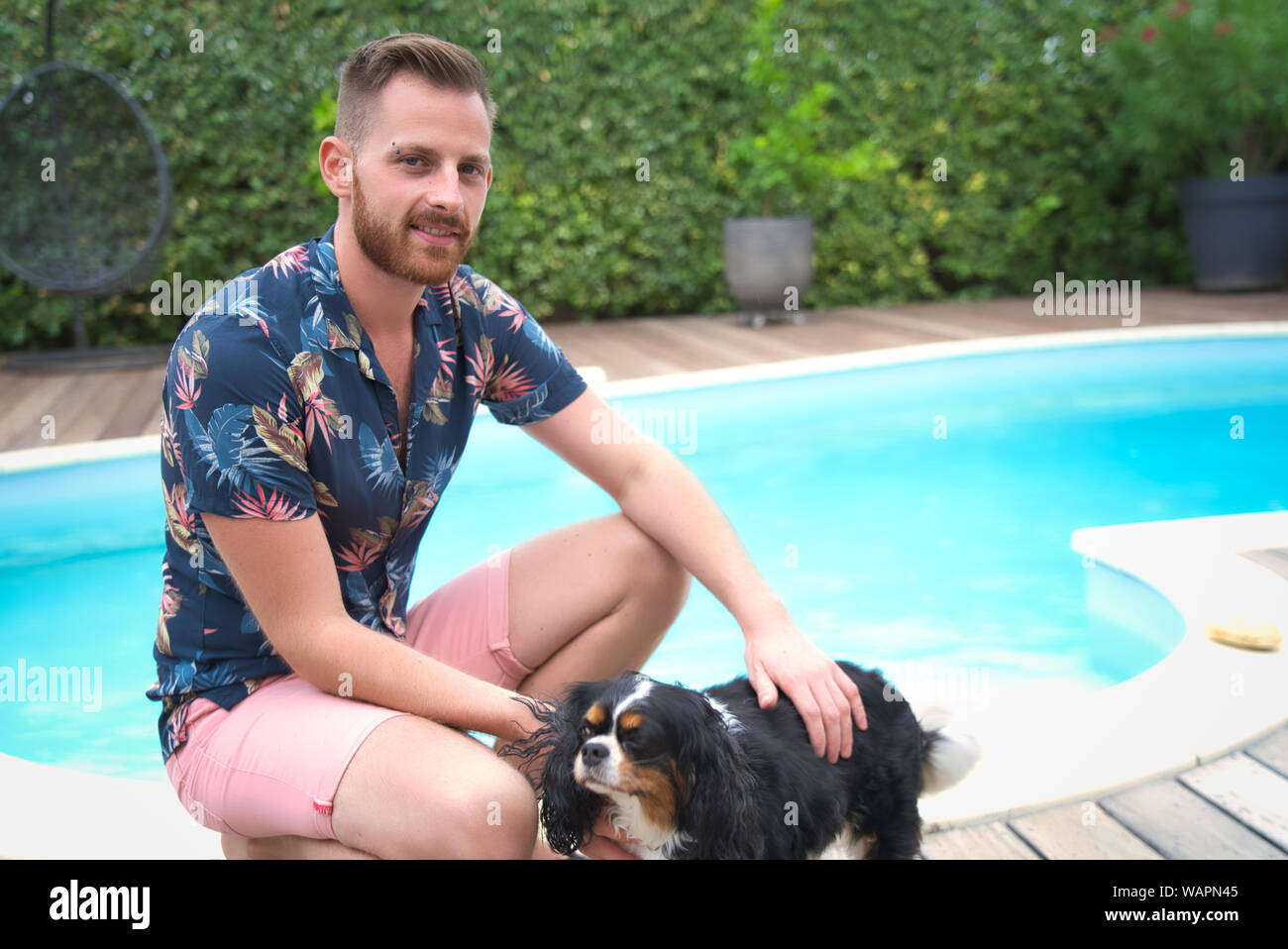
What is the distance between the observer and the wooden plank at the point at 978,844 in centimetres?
200

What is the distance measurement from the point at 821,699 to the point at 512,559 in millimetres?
702

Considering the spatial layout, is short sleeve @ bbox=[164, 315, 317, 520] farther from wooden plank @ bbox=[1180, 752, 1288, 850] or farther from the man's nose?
wooden plank @ bbox=[1180, 752, 1288, 850]

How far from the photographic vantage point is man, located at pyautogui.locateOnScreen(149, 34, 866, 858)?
1739 mm

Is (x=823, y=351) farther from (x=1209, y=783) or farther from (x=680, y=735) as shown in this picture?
(x=680, y=735)

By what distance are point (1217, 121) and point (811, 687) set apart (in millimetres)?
8216

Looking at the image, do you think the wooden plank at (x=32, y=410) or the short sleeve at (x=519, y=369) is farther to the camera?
the wooden plank at (x=32, y=410)

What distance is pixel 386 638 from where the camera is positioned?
1.85 meters

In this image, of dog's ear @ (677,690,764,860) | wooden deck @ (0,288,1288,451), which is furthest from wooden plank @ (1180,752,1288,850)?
wooden deck @ (0,288,1288,451)

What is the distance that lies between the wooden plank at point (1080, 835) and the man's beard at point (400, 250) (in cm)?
139

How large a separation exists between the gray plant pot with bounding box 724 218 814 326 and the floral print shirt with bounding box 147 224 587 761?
6.24m

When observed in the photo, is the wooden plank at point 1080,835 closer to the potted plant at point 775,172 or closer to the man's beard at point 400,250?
the man's beard at point 400,250

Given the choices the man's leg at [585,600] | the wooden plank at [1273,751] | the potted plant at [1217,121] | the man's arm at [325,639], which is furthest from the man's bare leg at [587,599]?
the potted plant at [1217,121]
